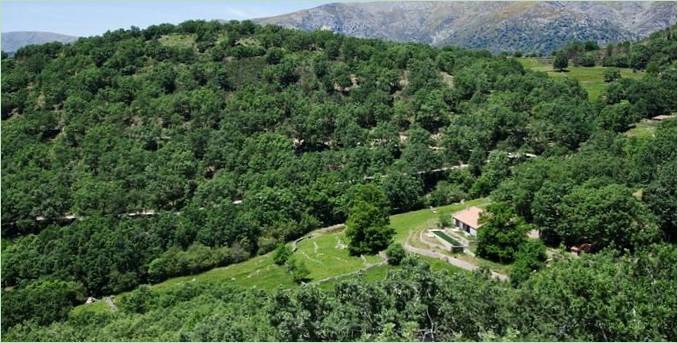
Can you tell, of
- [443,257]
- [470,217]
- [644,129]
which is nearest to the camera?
[443,257]

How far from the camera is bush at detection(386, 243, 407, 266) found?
4344 cm

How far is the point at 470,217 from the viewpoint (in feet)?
160

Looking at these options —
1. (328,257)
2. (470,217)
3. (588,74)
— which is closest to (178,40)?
(328,257)

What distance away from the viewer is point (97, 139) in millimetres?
76938

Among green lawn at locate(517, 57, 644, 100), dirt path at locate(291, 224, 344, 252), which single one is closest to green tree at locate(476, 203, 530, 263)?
dirt path at locate(291, 224, 344, 252)

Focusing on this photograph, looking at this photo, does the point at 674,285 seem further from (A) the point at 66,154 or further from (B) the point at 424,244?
(A) the point at 66,154

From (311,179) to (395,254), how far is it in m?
23.1

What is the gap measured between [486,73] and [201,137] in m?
44.5

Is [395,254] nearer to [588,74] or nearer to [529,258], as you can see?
[529,258]

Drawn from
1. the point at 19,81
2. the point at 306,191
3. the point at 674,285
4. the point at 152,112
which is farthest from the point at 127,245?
the point at 19,81

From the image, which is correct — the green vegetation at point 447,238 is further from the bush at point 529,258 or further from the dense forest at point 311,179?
the bush at point 529,258

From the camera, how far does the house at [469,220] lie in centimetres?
4723

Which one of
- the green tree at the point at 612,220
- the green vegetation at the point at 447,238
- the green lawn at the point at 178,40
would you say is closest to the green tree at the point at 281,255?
the green vegetation at the point at 447,238

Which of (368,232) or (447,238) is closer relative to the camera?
(447,238)
